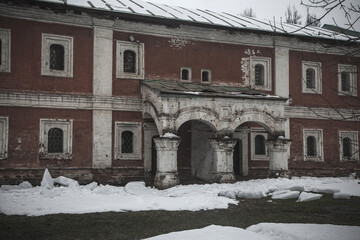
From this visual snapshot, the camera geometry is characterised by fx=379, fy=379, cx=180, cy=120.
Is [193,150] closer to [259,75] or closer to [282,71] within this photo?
[259,75]

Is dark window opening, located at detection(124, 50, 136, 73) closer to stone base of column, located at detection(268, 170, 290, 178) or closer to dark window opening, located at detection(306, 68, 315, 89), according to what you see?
stone base of column, located at detection(268, 170, 290, 178)

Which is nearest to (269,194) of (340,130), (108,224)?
(108,224)

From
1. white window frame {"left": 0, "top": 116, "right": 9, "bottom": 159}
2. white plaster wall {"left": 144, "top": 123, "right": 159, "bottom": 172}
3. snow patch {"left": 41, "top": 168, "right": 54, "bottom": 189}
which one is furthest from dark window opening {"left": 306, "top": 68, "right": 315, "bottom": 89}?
white window frame {"left": 0, "top": 116, "right": 9, "bottom": 159}

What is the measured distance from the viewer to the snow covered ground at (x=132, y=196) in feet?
29.8

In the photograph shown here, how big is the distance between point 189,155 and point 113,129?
3.61 meters

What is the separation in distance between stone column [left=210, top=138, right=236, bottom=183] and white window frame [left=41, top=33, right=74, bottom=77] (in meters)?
6.21

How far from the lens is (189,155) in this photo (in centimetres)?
1661

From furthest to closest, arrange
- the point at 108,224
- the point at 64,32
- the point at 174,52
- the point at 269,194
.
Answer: the point at 174,52 → the point at 64,32 → the point at 269,194 → the point at 108,224

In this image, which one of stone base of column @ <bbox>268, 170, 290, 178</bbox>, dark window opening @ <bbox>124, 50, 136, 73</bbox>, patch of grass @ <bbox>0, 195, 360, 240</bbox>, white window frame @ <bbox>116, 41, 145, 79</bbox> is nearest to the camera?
patch of grass @ <bbox>0, 195, 360, 240</bbox>

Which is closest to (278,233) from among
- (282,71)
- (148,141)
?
(148,141)

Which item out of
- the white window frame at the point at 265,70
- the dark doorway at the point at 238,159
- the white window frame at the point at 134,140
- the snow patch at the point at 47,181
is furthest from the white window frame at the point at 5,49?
the white window frame at the point at 265,70

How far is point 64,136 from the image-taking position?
1440 cm

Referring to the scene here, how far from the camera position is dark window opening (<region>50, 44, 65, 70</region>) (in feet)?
47.8

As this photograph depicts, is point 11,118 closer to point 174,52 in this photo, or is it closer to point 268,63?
point 174,52
